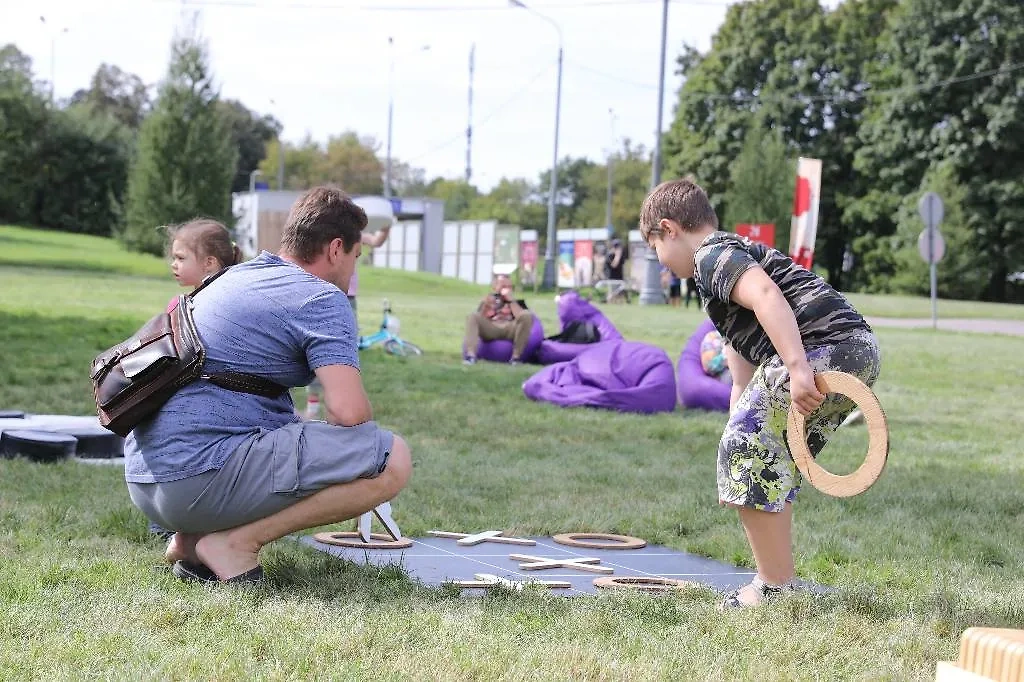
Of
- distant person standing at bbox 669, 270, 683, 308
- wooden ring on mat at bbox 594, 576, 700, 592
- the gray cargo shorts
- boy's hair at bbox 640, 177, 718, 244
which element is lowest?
distant person standing at bbox 669, 270, 683, 308

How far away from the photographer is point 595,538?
5.81m

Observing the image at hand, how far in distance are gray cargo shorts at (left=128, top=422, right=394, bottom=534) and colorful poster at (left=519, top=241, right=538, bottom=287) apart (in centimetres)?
4061

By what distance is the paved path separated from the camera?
27109mm

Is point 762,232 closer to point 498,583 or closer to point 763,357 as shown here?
point 763,357

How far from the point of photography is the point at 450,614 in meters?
3.90

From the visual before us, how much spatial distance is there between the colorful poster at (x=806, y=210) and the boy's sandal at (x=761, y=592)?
19302 millimetres

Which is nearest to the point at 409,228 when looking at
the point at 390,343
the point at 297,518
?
the point at 390,343

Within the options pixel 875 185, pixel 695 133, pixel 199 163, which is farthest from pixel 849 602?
pixel 695 133

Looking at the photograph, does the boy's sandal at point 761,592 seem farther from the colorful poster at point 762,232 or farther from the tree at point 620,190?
the tree at point 620,190

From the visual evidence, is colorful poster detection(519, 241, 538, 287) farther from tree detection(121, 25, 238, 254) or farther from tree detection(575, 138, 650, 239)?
tree detection(575, 138, 650, 239)

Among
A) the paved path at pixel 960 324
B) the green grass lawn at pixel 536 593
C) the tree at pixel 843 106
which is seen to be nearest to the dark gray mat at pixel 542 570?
the green grass lawn at pixel 536 593

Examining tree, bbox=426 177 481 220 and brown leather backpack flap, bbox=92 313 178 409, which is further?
tree, bbox=426 177 481 220

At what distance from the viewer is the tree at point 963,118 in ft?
159

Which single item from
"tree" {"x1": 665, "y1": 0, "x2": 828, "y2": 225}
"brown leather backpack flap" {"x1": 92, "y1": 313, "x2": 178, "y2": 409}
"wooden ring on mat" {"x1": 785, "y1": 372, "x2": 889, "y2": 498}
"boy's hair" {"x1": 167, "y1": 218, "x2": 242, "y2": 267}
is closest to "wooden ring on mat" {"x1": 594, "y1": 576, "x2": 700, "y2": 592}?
"wooden ring on mat" {"x1": 785, "y1": 372, "x2": 889, "y2": 498}
